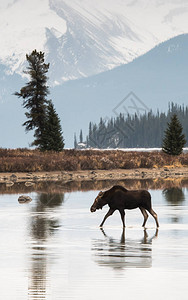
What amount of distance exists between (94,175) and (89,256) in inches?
1603

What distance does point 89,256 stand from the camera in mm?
15555

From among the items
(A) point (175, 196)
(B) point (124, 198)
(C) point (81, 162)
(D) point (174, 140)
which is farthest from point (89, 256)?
(D) point (174, 140)

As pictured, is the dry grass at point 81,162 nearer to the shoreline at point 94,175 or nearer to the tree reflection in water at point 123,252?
the shoreline at point 94,175

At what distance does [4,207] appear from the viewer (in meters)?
28.0

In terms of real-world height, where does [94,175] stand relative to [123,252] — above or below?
above

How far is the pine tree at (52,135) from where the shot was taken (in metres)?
74.9

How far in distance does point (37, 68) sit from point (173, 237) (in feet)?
212

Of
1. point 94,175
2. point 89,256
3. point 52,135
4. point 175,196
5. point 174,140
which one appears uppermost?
point 52,135

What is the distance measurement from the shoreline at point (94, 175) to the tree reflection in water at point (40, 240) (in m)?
17.8

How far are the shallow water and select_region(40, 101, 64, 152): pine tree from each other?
48.4 meters

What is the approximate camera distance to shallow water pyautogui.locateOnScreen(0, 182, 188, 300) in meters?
12.1

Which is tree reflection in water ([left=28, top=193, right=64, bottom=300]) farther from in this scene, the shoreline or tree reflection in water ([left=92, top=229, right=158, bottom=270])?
the shoreline

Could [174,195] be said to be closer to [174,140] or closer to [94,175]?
[94,175]

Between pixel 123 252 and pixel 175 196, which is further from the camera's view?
pixel 175 196
